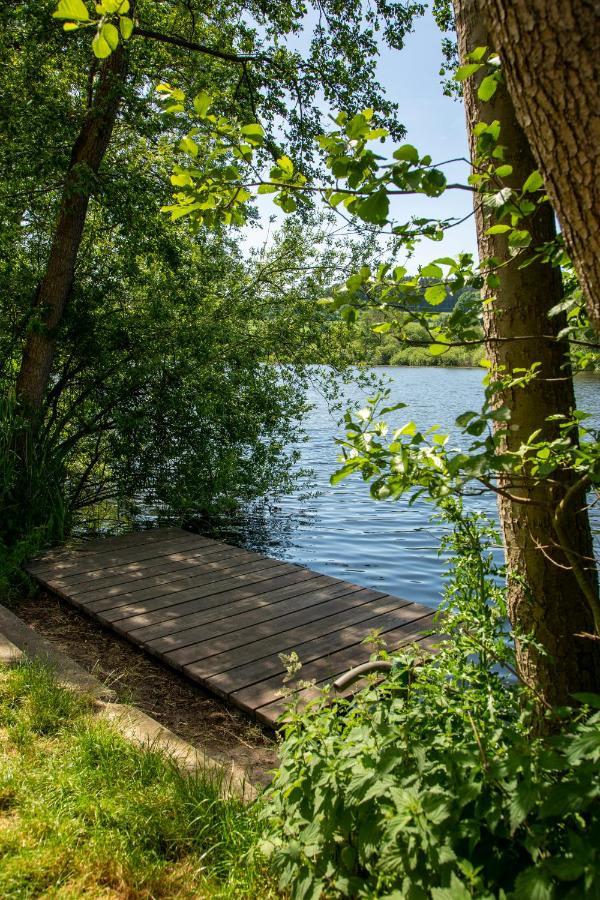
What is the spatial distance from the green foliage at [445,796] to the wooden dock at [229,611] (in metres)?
1.55

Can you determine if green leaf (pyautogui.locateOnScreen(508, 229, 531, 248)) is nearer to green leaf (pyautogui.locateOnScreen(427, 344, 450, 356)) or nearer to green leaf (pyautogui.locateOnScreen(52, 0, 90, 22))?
green leaf (pyautogui.locateOnScreen(427, 344, 450, 356))

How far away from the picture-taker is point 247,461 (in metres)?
7.91

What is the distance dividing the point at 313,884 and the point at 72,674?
2202mm

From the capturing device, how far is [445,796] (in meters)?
1.58

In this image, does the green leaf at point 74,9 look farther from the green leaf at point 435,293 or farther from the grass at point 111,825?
the grass at point 111,825

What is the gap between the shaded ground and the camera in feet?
10.9

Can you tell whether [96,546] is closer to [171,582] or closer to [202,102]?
[171,582]

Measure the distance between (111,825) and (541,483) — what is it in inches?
73.0

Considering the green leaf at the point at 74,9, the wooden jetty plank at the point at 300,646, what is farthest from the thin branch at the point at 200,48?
the green leaf at the point at 74,9

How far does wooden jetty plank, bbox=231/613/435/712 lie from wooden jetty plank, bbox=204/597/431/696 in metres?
0.04

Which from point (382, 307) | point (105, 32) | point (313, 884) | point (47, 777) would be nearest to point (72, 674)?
point (47, 777)

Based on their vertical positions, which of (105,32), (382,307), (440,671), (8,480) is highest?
(105,32)

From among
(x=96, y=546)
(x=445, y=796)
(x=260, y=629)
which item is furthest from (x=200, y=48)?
(x=445, y=796)

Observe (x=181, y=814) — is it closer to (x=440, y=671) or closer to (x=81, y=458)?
(x=440, y=671)
